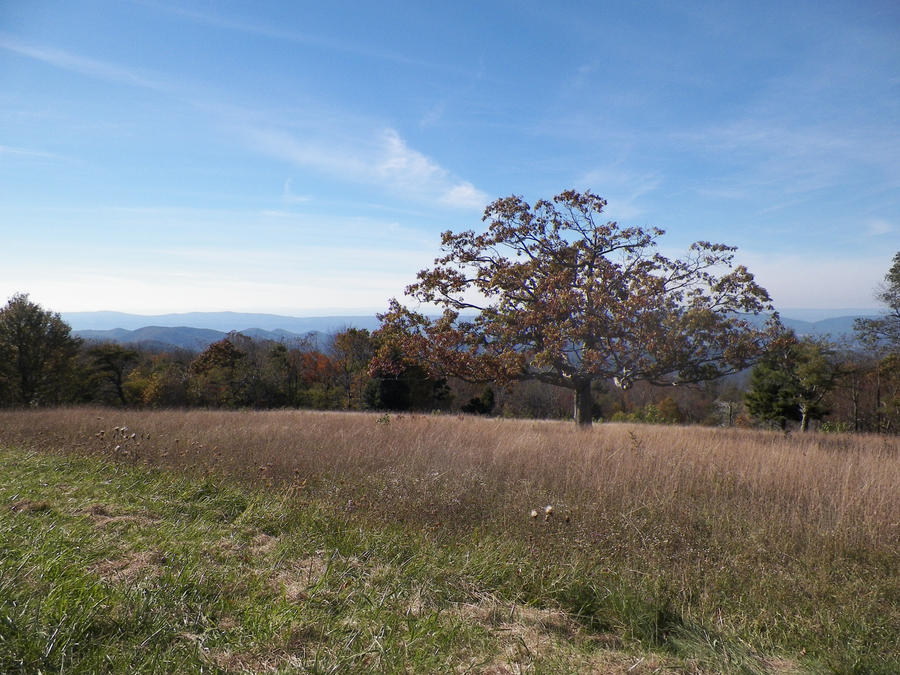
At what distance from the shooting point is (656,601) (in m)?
3.40

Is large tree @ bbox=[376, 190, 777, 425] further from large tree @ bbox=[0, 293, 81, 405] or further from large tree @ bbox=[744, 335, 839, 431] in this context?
large tree @ bbox=[0, 293, 81, 405]

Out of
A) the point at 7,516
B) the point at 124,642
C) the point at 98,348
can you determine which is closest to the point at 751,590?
the point at 124,642

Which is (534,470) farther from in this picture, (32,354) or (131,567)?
(32,354)

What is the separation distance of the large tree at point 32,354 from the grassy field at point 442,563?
25348mm

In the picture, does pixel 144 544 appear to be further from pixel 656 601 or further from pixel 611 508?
pixel 611 508

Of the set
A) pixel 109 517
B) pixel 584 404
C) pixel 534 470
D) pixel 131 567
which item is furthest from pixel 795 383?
pixel 131 567

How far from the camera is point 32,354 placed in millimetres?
26703

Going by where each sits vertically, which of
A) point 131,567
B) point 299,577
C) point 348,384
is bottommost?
point 348,384

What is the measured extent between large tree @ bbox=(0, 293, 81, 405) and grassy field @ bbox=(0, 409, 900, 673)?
83.2ft

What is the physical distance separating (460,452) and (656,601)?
4.43 m

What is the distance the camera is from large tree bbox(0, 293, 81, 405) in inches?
1022

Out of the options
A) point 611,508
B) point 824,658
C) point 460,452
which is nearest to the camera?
point 824,658

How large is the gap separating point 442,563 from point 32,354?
105ft

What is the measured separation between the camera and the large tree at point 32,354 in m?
26.0
